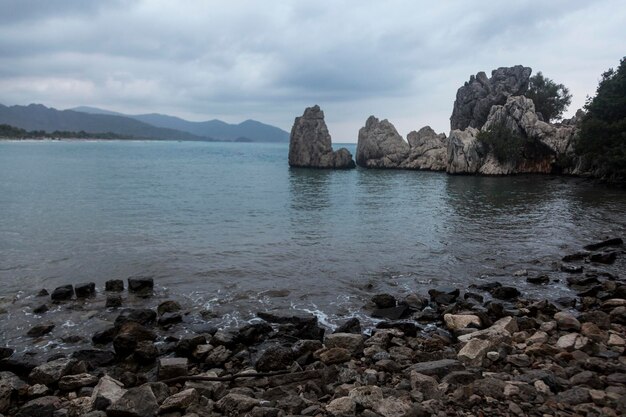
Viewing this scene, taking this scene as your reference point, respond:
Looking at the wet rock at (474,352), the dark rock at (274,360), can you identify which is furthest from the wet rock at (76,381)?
the wet rock at (474,352)

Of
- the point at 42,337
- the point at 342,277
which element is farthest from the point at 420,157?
the point at 42,337

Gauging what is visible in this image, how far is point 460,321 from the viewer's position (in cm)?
1603

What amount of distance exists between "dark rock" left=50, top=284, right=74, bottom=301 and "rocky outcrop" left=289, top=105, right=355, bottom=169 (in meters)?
109

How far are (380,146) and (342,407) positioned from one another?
12779 cm

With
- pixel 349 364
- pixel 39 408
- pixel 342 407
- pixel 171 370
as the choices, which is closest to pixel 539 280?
pixel 349 364

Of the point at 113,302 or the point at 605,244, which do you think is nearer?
the point at 113,302

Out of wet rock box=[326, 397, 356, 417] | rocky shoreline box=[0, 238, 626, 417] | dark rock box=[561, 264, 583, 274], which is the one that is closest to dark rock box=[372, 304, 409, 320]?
rocky shoreline box=[0, 238, 626, 417]

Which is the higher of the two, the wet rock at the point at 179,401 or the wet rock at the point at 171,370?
→ the wet rock at the point at 179,401

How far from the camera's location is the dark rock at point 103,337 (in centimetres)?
1532

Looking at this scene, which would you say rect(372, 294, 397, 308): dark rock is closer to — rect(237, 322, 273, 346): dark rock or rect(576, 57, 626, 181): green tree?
rect(237, 322, 273, 346): dark rock

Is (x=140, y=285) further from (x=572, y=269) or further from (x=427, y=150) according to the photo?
(x=427, y=150)

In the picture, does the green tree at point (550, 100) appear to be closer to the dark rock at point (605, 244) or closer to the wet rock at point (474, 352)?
the dark rock at point (605, 244)

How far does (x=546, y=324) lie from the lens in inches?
595

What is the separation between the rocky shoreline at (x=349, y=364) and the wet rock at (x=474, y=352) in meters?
0.05
